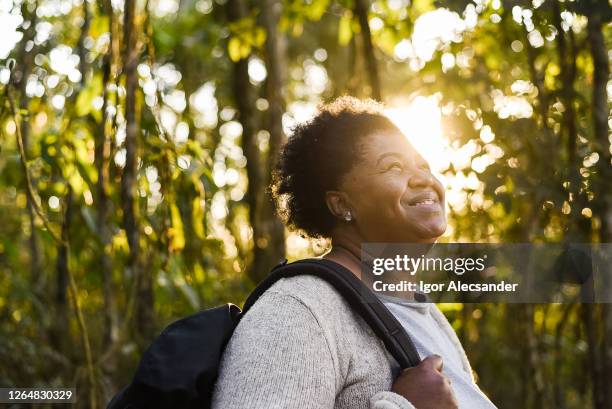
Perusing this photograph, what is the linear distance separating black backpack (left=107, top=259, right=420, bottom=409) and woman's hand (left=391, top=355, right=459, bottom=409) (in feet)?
0.12

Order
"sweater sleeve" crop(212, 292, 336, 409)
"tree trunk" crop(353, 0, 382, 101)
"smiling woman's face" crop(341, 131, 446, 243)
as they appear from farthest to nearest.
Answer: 1. "tree trunk" crop(353, 0, 382, 101)
2. "smiling woman's face" crop(341, 131, 446, 243)
3. "sweater sleeve" crop(212, 292, 336, 409)

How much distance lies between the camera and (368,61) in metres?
3.14

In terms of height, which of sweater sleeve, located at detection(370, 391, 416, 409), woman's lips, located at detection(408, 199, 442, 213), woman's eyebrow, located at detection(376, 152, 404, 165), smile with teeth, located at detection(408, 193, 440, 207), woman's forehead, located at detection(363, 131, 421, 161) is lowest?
sweater sleeve, located at detection(370, 391, 416, 409)

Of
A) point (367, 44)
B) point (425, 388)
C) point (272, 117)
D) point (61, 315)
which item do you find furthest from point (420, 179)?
point (61, 315)

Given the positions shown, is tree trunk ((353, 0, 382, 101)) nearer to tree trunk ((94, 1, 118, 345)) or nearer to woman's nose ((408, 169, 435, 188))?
tree trunk ((94, 1, 118, 345))

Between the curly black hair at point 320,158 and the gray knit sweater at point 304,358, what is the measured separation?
33 cm

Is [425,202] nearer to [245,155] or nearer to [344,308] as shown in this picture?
[344,308]

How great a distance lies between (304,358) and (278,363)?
44 mm

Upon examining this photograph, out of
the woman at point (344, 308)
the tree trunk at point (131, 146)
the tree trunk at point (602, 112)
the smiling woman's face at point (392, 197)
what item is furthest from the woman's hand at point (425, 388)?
the tree trunk at point (602, 112)

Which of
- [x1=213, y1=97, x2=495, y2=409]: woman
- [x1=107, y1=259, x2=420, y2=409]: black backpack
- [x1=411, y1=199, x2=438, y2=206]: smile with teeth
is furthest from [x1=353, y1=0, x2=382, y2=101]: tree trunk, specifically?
[x1=107, y1=259, x2=420, y2=409]: black backpack

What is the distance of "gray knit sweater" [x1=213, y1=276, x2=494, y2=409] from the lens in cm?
116

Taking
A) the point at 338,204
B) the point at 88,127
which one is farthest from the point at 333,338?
the point at 88,127

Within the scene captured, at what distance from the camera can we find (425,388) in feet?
4.14

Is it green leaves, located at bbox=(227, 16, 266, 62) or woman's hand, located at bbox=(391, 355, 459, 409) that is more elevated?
green leaves, located at bbox=(227, 16, 266, 62)
